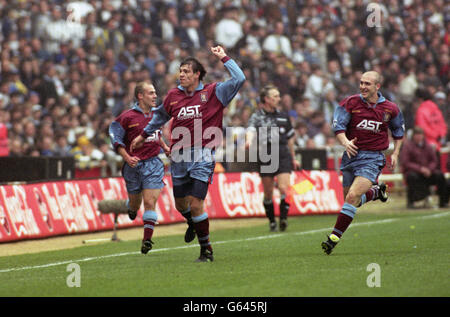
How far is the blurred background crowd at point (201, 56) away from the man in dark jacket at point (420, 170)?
2480 mm

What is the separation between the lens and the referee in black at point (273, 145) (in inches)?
650

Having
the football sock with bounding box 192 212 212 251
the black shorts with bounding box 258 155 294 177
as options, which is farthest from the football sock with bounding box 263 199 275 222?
the football sock with bounding box 192 212 212 251

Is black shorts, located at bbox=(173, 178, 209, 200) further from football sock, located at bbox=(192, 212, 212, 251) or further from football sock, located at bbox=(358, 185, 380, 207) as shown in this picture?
football sock, located at bbox=(358, 185, 380, 207)

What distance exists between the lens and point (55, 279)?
9938 mm

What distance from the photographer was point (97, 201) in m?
17.2

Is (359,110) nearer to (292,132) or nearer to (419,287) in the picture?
(419,287)

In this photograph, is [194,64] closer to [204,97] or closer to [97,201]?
[204,97]

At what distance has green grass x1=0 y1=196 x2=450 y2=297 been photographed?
8.74 meters

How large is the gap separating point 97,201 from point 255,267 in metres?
7.29

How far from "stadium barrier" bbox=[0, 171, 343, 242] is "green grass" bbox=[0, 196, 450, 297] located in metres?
1.70

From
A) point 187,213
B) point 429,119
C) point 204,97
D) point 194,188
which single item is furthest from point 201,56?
point 194,188

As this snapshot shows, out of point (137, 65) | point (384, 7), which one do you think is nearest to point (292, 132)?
point (137, 65)

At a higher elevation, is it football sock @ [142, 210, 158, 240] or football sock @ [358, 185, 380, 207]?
football sock @ [358, 185, 380, 207]

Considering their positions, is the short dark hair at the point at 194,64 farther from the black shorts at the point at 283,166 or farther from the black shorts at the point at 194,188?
the black shorts at the point at 283,166
